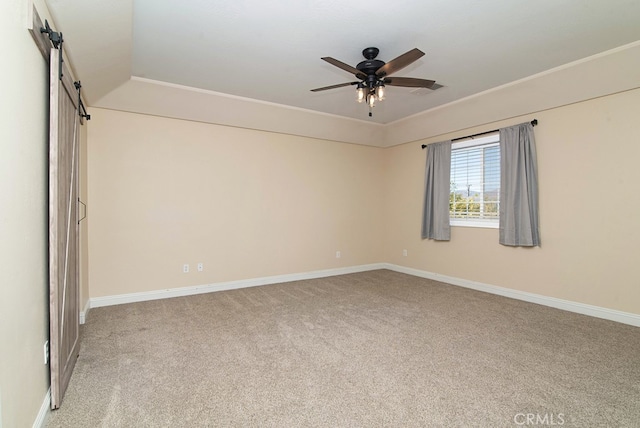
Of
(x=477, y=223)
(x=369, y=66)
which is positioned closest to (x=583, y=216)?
(x=477, y=223)

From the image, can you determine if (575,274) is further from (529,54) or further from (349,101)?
(349,101)

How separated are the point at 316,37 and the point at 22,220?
262cm

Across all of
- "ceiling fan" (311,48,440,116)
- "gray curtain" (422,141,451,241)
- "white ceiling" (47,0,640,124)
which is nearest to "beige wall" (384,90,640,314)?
"gray curtain" (422,141,451,241)

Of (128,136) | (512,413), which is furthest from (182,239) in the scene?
(512,413)

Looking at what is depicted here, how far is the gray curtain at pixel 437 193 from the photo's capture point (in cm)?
508

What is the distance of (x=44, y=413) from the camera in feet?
5.66

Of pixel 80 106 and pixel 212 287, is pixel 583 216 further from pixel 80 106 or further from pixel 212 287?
pixel 80 106

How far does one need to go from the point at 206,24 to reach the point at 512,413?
3651 mm

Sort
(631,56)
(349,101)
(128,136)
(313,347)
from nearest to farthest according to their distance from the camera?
(313,347) < (631,56) < (128,136) < (349,101)

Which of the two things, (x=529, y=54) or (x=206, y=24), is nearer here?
(x=206, y=24)

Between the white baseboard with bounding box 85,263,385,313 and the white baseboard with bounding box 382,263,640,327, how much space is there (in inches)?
58.3

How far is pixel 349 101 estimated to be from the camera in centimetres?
461

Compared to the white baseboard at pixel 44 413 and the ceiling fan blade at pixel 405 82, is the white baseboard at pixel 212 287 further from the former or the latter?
the ceiling fan blade at pixel 405 82

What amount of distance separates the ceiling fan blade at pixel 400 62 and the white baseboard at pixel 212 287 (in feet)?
11.3
